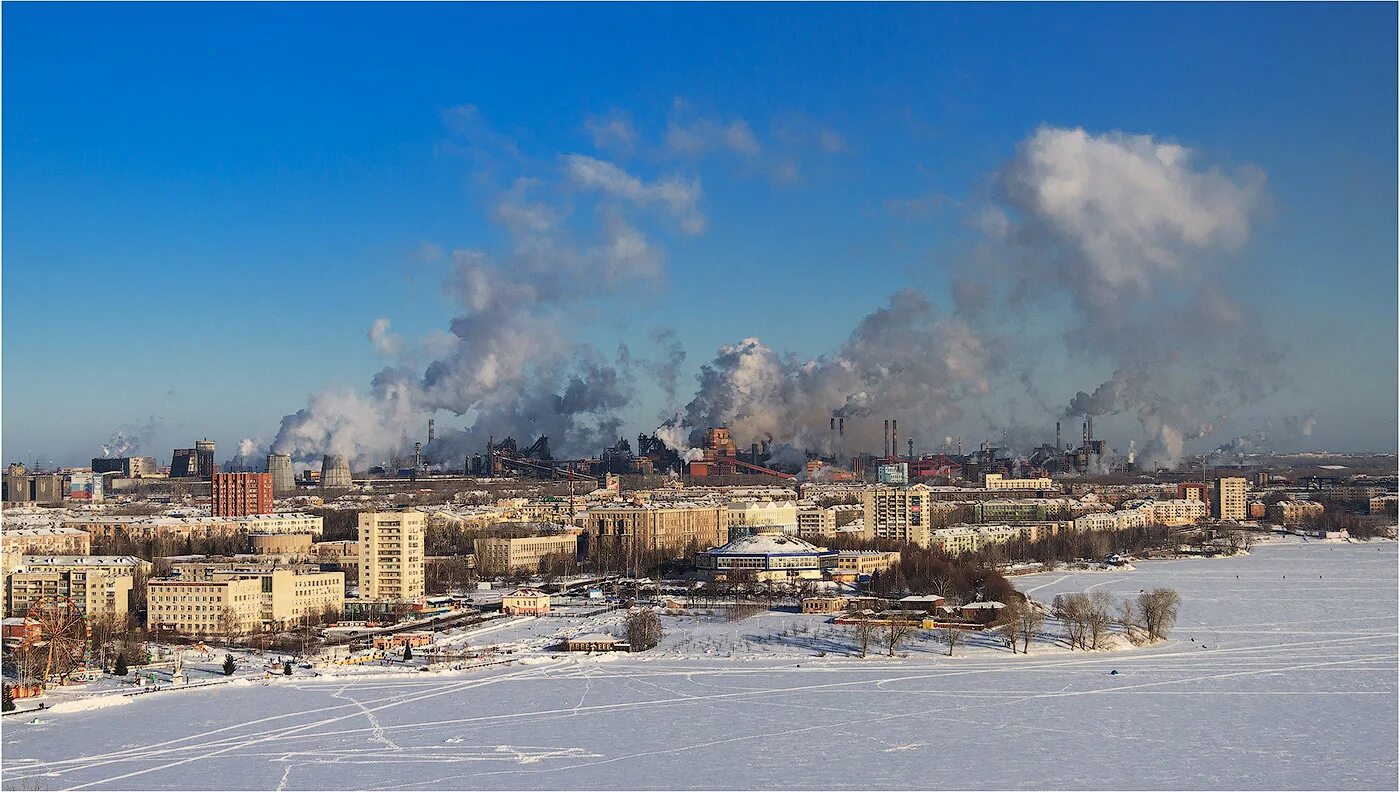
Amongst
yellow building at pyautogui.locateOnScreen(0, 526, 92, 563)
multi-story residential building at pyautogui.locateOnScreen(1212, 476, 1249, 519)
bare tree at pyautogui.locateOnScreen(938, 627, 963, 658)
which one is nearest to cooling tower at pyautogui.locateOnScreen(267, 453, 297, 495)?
yellow building at pyautogui.locateOnScreen(0, 526, 92, 563)

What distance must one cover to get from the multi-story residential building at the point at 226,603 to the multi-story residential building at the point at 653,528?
40.5ft

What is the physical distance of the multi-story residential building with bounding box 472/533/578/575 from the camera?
3247cm

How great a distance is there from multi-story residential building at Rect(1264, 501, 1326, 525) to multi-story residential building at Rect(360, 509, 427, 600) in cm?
3018

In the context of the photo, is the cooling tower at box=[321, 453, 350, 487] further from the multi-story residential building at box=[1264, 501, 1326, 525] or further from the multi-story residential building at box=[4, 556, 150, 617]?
the multi-story residential building at box=[4, 556, 150, 617]

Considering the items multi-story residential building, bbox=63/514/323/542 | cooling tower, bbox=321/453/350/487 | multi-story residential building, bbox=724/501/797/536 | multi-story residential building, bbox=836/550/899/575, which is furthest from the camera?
cooling tower, bbox=321/453/350/487

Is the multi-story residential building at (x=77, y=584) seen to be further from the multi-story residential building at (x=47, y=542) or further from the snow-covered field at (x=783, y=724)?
the snow-covered field at (x=783, y=724)

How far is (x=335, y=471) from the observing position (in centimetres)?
5900

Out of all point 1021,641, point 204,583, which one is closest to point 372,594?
point 204,583

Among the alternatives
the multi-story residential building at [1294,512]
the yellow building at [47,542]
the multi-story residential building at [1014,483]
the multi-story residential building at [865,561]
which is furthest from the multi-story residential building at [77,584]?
the multi-story residential building at [1014,483]

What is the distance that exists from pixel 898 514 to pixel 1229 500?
17.9 metres

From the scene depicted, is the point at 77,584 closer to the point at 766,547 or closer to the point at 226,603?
the point at 226,603

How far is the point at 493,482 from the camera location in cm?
6066

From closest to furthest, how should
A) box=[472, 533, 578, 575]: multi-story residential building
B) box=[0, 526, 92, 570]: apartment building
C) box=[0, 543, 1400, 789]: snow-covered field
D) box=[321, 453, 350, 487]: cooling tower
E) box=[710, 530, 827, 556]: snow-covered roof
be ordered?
1. box=[0, 543, 1400, 789]: snow-covered field
2. box=[710, 530, 827, 556]: snow-covered roof
3. box=[0, 526, 92, 570]: apartment building
4. box=[472, 533, 578, 575]: multi-story residential building
5. box=[321, 453, 350, 487]: cooling tower

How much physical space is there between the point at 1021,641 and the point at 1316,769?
7.09m
